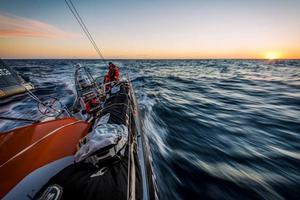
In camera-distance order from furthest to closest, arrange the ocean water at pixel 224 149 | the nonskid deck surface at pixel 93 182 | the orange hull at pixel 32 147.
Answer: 1. the ocean water at pixel 224 149
2. the orange hull at pixel 32 147
3. the nonskid deck surface at pixel 93 182

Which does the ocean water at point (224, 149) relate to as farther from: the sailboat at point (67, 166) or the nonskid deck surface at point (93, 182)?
the nonskid deck surface at point (93, 182)

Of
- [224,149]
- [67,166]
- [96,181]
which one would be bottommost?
[224,149]

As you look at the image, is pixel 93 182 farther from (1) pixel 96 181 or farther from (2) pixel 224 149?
(2) pixel 224 149

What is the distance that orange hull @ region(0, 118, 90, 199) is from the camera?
6.02 feet

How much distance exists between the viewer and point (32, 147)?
2.13 meters

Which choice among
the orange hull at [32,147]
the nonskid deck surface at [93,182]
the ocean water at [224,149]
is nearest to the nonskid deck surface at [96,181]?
the nonskid deck surface at [93,182]

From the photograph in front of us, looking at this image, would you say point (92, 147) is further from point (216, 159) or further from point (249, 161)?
point (249, 161)

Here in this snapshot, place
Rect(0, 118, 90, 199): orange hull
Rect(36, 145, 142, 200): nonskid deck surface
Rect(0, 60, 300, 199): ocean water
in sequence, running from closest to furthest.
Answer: Rect(36, 145, 142, 200): nonskid deck surface → Rect(0, 118, 90, 199): orange hull → Rect(0, 60, 300, 199): ocean water

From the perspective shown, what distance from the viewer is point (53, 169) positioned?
206cm

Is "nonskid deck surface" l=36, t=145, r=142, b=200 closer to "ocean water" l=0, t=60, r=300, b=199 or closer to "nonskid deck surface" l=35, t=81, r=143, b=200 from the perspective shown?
"nonskid deck surface" l=35, t=81, r=143, b=200

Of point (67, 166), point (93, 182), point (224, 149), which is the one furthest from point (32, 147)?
point (224, 149)

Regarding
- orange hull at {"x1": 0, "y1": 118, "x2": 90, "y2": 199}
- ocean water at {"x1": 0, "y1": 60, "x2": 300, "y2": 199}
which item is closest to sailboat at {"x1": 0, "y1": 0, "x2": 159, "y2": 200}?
orange hull at {"x1": 0, "y1": 118, "x2": 90, "y2": 199}

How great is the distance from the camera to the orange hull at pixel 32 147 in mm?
1835

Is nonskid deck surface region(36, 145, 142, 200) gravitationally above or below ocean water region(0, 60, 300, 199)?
above
